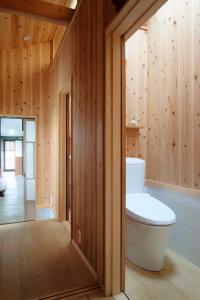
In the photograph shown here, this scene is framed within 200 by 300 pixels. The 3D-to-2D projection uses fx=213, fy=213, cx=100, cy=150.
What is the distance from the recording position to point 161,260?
6.32 ft

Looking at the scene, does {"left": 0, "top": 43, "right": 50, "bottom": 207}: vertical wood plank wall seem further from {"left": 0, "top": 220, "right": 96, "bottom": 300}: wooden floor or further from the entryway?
{"left": 0, "top": 220, "right": 96, "bottom": 300}: wooden floor

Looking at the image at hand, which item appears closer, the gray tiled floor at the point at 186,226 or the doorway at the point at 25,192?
the gray tiled floor at the point at 186,226

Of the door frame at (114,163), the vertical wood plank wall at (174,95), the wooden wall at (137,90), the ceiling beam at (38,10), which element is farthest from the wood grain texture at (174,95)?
the ceiling beam at (38,10)

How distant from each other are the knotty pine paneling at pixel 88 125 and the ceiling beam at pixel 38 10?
151 mm

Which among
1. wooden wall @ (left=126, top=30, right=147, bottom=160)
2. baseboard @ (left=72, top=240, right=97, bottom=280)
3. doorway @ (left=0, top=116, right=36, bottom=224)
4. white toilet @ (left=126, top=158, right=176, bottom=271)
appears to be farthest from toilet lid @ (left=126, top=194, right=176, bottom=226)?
doorway @ (left=0, top=116, right=36, bottom=224)

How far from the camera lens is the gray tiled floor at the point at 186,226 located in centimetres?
207

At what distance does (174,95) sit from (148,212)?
4.42 ft

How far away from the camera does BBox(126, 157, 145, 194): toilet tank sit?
2385 mm

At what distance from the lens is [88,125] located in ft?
6.51

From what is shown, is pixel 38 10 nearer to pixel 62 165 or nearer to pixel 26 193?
pixel 62 165

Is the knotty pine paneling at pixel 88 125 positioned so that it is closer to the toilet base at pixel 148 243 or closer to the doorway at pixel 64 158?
the toilet base at pixel 148 243

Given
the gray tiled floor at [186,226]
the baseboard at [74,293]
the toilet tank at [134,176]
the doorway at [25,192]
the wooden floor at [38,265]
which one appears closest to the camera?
the baseboard at [74,293]

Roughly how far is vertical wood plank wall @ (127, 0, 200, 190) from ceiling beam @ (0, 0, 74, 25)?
1.10 meters

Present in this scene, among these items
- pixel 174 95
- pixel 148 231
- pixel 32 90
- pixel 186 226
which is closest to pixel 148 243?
pixel 148 231
